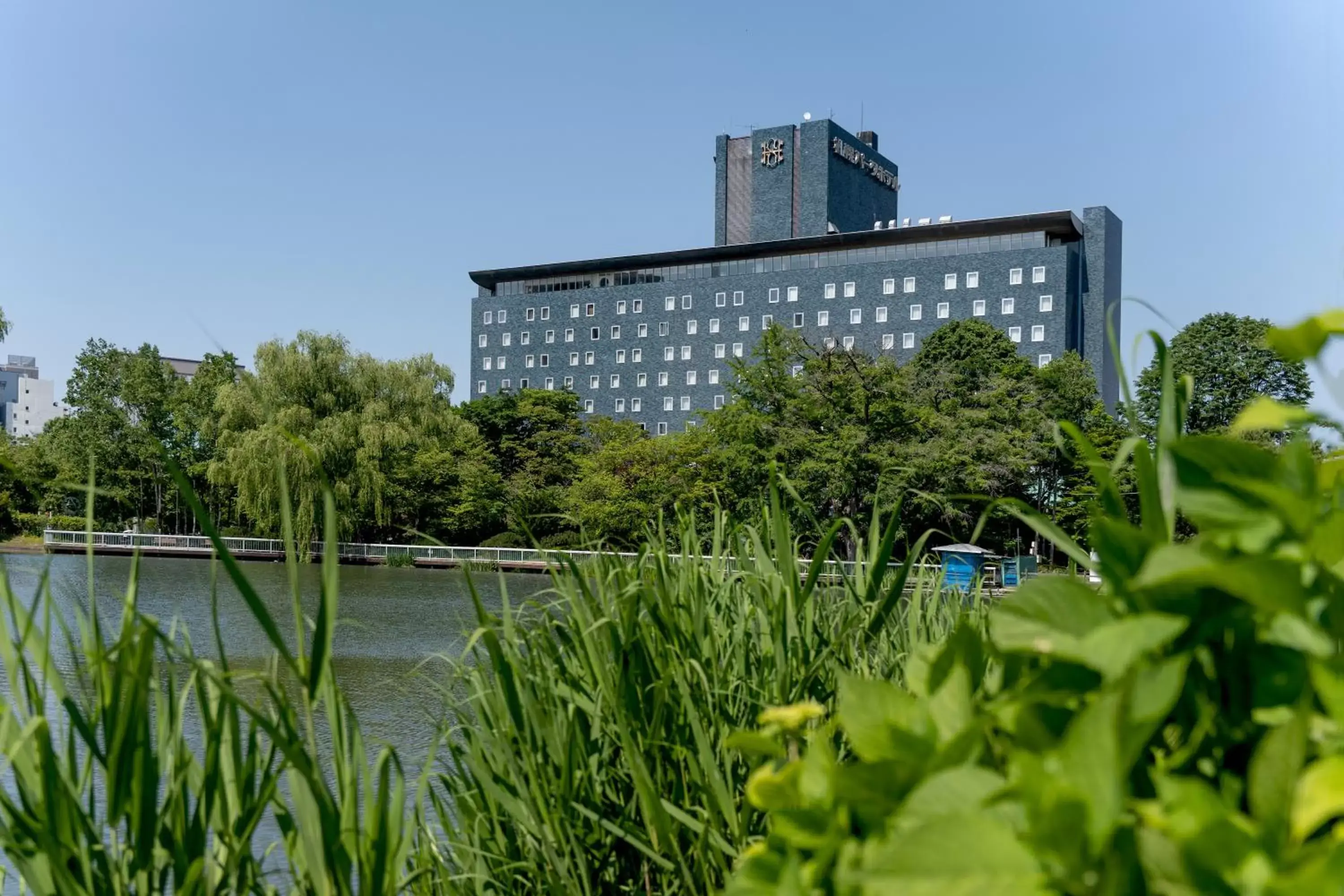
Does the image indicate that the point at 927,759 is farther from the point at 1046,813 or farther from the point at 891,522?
the point at 891,522

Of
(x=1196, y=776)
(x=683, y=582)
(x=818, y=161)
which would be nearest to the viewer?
(x=1196, y=776)

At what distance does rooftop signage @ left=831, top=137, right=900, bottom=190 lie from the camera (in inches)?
2805

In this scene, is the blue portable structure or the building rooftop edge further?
the building rooftop edge

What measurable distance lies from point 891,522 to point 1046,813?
150 cm

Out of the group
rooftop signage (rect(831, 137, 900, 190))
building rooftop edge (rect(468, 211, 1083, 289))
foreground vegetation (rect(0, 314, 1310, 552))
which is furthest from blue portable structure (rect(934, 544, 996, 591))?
rooftop signage (rect(831, 137, 900, 190))

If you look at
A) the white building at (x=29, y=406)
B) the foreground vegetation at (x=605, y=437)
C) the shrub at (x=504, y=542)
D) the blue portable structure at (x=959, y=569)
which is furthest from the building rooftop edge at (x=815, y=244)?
the white building at (x=29, y=406)

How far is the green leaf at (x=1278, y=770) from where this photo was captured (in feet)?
1.92

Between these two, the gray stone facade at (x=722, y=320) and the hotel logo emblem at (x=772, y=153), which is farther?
the hotel logo emblem at (x=772, y=153)

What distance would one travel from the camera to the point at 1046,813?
1.82ft

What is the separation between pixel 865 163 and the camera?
7519cm

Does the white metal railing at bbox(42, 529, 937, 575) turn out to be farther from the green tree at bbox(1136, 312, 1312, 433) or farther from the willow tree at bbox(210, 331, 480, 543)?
the green tree at bbox(1136, 312, 1312, 433)

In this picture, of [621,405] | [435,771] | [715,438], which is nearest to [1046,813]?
[435,771]

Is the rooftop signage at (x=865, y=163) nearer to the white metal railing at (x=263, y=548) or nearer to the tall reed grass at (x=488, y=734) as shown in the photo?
the white metal railing at (x=263, y=548)

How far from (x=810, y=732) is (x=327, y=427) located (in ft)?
116
